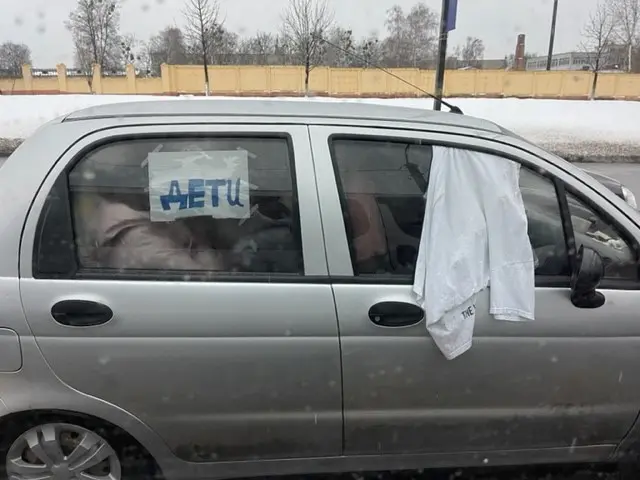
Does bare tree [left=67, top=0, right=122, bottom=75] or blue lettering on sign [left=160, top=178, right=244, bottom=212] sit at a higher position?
bare tree [left=67, top=0, right=122, bottom=75]

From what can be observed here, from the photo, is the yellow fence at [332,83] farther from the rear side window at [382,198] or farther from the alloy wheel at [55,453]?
the alloy wheel at [55,453]

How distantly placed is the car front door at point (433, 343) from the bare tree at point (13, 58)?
132 feet

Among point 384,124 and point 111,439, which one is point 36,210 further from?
point 384,124

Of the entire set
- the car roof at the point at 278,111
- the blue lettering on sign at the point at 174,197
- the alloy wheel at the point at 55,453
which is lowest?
the alloy wheel at the point at 55,453

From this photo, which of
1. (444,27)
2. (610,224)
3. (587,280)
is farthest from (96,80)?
(587,280)

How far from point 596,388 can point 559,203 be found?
788 mm

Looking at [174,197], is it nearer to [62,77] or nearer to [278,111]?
[278,111]

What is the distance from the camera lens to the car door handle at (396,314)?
2016 mm

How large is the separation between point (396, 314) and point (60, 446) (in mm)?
1442

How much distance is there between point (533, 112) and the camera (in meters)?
25.4

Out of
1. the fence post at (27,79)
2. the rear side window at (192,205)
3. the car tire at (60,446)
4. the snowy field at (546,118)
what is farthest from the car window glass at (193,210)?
the fence post at (27,79)

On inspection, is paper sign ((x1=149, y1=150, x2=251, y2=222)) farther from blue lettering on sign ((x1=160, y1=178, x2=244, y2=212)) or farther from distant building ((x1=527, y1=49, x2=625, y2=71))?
distant building ((x1=527, y1=49, x2=625, y2=71))

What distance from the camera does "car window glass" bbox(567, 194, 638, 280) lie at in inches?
86.0

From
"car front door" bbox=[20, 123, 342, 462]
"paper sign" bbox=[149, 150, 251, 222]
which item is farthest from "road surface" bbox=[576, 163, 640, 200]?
"paper sign" bbox=[149, 150, 251, 222]
